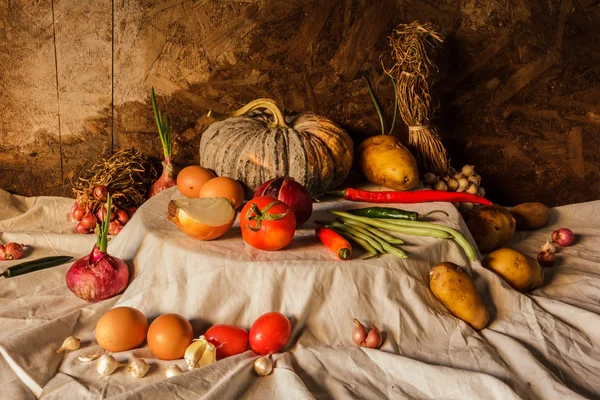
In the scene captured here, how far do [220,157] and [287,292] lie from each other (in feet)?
3.00

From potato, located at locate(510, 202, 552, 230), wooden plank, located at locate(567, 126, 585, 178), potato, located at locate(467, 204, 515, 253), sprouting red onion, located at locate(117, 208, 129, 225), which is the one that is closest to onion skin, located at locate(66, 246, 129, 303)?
sprouting red onion, located at locate(117, 208, 129, 225)

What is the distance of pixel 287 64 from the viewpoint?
347 cm

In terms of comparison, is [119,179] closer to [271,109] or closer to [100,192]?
[100,192]

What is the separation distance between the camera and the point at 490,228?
9.97ft

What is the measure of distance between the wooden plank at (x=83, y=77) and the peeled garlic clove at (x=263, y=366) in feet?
6.68

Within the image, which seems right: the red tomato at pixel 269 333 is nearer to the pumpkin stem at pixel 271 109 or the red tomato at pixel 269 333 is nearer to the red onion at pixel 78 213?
the pumpkin stem at pixel 271 109

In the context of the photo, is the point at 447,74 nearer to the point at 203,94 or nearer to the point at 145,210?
the point at 203,94

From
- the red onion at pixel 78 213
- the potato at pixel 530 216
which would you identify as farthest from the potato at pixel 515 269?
the red onion at pixel 78 213

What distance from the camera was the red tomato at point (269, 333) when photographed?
207 cm

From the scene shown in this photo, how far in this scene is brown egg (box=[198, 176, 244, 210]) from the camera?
8.35ft

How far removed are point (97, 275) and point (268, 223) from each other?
75 cm

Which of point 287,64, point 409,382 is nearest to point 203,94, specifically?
point 287,64

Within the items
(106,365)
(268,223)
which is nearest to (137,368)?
(106,365)

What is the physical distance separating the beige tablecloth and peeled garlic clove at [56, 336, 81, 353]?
0.08 feet
